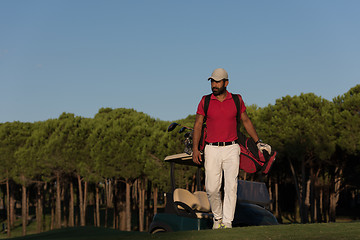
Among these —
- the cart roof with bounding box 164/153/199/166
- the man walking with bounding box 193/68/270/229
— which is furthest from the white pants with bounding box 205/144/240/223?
the cart roof with bounding box 164/153/199/166

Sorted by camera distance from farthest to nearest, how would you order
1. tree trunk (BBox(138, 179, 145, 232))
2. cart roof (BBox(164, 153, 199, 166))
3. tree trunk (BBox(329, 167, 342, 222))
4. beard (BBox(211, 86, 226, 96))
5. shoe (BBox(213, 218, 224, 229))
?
tree trunk (BBox(138, 179, 145, 232)) < tree trunk (BBox(329, 167, 342, 222)) < cart roof (BBox(164, 153, 199, 166)) < shoe (BBox(213, 218, 224, 229)) < beard (BBox(211, 86, 226, 96))

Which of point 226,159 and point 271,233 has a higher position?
point 226,159

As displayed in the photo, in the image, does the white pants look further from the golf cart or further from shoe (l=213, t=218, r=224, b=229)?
the golf cart

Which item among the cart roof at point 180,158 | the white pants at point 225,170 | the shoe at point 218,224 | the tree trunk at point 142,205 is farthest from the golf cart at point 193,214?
the tree trunk at point 142,205

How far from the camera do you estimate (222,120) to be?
7.41m

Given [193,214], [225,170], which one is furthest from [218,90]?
[193,214]

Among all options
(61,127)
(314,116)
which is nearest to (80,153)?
(61,127)

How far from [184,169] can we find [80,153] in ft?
31.6

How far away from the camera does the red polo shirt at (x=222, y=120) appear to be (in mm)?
7398

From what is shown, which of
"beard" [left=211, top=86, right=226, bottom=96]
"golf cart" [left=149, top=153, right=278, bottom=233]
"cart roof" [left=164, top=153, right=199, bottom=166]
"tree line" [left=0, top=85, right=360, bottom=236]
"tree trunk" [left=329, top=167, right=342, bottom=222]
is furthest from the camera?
"tree trunk" [left=329, top=167, right=342, bottom=222]

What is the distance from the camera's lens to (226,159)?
7.39m

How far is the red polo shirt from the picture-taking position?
24.3ft

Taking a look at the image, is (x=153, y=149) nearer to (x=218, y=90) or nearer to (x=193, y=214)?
(x=193, y=214)

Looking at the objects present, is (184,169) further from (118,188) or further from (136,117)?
(118,188)
